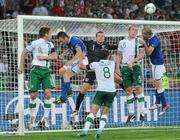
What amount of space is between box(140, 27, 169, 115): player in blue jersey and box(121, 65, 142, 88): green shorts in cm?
57

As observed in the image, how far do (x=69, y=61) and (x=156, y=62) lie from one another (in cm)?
273

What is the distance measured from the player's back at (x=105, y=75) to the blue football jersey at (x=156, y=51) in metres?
3.53

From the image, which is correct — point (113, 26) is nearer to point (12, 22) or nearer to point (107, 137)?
point (12, 22)

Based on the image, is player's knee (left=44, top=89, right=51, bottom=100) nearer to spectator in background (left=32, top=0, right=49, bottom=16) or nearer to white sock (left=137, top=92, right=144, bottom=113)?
white sock (left=137, top=92, right=144, bottom=113)

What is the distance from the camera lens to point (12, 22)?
686 inches

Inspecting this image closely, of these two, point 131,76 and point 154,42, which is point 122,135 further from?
point 154,42

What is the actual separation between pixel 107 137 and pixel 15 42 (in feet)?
13.5

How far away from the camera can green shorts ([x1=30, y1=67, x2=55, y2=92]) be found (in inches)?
658

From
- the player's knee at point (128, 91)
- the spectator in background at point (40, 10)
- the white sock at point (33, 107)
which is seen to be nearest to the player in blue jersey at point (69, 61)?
the white sock at point (33, 107)

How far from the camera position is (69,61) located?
1672 centimetres

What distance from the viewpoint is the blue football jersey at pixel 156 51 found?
17994 mm

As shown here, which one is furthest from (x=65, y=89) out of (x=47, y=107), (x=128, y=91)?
(x=128, y=91)

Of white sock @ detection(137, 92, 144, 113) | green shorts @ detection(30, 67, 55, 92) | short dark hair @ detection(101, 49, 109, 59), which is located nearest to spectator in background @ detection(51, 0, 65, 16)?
white sock @ detection(137, 92, 144, 113)

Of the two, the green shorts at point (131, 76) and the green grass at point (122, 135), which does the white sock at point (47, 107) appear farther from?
the green shorts at point (131, 76)
